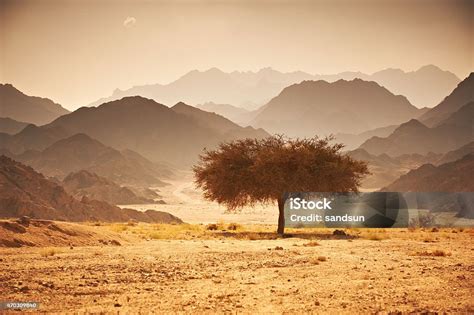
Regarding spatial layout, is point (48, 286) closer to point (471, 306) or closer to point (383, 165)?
point (471, 306)

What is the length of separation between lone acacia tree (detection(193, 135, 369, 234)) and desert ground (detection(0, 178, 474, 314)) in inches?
376

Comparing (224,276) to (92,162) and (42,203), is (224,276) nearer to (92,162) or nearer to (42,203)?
(42,203)

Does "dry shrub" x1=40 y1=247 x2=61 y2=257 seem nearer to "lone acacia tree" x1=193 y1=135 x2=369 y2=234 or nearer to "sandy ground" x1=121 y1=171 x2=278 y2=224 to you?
"lone acacia tree" x1=193 y1=135 x2=369 y2=234

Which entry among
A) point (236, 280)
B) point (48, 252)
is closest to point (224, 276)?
point (236, 280)

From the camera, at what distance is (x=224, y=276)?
1628cm

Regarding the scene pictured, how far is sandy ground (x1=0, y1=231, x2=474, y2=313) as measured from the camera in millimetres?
12469

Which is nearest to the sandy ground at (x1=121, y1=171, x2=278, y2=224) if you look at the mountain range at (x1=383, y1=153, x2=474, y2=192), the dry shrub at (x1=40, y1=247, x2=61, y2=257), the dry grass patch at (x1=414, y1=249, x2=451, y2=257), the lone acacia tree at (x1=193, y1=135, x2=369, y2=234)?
the lone acacia tree at (x1=193, y1=135, x2=369, y2=234)

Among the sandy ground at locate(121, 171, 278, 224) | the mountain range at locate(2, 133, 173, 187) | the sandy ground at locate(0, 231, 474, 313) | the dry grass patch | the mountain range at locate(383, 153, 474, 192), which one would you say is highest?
the mountain range at locate(2, 133, 173, 187)

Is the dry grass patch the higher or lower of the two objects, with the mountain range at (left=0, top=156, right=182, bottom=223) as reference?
lower

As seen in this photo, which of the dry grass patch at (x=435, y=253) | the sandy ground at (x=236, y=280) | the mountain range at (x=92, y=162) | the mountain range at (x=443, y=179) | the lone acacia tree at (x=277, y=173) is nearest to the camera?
the sandy ground at (x=236, y=280)

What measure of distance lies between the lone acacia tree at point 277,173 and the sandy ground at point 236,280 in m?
12.2

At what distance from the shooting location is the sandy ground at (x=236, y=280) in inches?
491

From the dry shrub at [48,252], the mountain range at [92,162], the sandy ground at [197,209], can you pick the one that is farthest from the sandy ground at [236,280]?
the mountain range at [92,162]

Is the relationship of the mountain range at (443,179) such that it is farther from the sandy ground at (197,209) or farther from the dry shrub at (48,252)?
the dry shrub at (48,252)
